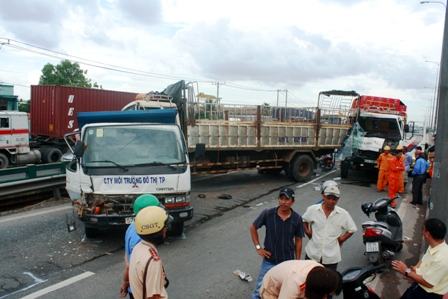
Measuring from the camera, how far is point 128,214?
583 centimetres

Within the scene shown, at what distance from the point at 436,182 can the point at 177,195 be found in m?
3.54

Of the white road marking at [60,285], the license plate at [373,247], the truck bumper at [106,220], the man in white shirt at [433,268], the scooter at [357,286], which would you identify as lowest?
A: the white road marking at [60,285]

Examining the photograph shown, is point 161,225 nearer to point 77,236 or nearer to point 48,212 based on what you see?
point 77,236

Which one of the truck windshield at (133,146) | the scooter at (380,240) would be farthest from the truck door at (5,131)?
the scooter at (380,240)

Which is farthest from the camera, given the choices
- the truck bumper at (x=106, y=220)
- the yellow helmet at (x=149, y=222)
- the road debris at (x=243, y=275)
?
the truck bumper at (x=106, y=220)

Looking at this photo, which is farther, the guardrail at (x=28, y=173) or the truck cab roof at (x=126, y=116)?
the guardrail at (x=28, y=173)

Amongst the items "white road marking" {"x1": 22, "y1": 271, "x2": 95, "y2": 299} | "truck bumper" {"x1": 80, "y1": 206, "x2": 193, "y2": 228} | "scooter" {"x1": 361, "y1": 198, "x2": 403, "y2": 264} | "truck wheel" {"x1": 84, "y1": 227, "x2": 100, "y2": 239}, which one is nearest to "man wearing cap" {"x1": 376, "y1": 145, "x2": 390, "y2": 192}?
"scooter" {"x1": 361, "y1": 198, "x2": 403, "y2": 264}

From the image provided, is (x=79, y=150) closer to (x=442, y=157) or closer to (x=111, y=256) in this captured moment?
(x=111, y=256)

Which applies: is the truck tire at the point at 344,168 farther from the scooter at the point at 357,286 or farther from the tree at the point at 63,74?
the tree at the point at 63,74

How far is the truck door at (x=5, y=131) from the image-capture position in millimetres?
16250

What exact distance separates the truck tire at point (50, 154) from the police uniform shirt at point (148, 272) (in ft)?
55.9

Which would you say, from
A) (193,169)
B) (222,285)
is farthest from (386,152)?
(222,285)

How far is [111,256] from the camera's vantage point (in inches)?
228

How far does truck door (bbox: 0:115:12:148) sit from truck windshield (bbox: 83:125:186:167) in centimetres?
1160
